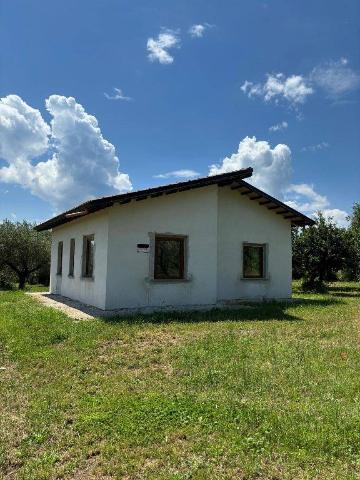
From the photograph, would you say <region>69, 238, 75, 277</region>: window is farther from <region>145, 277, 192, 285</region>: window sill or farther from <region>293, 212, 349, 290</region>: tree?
<region>293, 212, 349, 290</region>: tree

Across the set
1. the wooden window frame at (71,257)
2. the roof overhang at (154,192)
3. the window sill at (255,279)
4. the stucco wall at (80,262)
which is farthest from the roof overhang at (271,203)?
the wooden window frame at (71,257)

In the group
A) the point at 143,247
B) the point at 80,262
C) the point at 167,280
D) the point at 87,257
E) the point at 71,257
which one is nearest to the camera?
the point at 143,247

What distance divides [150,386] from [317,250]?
18220 mm

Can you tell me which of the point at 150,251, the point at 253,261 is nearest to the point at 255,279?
the point at 253,261

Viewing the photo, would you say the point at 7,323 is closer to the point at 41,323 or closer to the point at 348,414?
the point at 41,323

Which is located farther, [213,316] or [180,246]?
[180,246]

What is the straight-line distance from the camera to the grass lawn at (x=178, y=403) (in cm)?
366

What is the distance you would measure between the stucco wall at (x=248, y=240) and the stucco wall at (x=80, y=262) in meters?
4.49

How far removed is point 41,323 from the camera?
9617 millimetres

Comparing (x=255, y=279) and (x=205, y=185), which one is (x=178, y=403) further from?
(x=255, y=279)

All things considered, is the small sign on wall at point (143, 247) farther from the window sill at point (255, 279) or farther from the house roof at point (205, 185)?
the window sill at point (255, 279)

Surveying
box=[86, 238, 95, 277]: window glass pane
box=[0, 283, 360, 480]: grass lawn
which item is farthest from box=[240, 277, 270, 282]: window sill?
box=[0, 283, 360, 480]: grass lawn

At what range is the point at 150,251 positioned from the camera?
40.3ft

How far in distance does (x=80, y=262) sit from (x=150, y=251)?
10.8 ft
